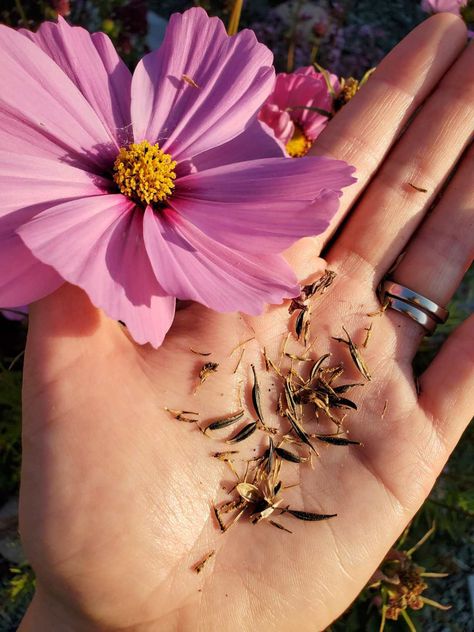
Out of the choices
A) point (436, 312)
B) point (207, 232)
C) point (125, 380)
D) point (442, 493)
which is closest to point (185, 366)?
point (125, 380)

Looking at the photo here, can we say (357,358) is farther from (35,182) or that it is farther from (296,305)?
(35,182)

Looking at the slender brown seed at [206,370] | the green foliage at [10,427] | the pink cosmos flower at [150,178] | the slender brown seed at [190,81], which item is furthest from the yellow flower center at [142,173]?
the green foliage at [10,427]

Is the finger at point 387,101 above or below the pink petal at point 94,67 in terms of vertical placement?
above

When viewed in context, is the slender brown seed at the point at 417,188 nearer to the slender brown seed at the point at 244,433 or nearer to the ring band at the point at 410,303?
the ring band at the point at 410,303

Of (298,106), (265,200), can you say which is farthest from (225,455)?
(298,106)

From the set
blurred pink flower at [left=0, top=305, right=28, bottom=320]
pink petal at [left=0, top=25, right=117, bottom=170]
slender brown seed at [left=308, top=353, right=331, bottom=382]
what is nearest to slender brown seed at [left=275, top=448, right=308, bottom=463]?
slender brown seed at [left=308, top=353, right=331, bottom=382]

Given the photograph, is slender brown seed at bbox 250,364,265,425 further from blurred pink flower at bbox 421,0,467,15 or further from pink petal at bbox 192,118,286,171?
blurred pink flower at bbox 421,0,467,15

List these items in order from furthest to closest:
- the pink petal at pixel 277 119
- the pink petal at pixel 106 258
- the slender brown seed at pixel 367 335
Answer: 1. the pink petal at pixel 277 119
2. the slender brown seed at pixel 367 335
3. the pink petal at pixel 106 258
